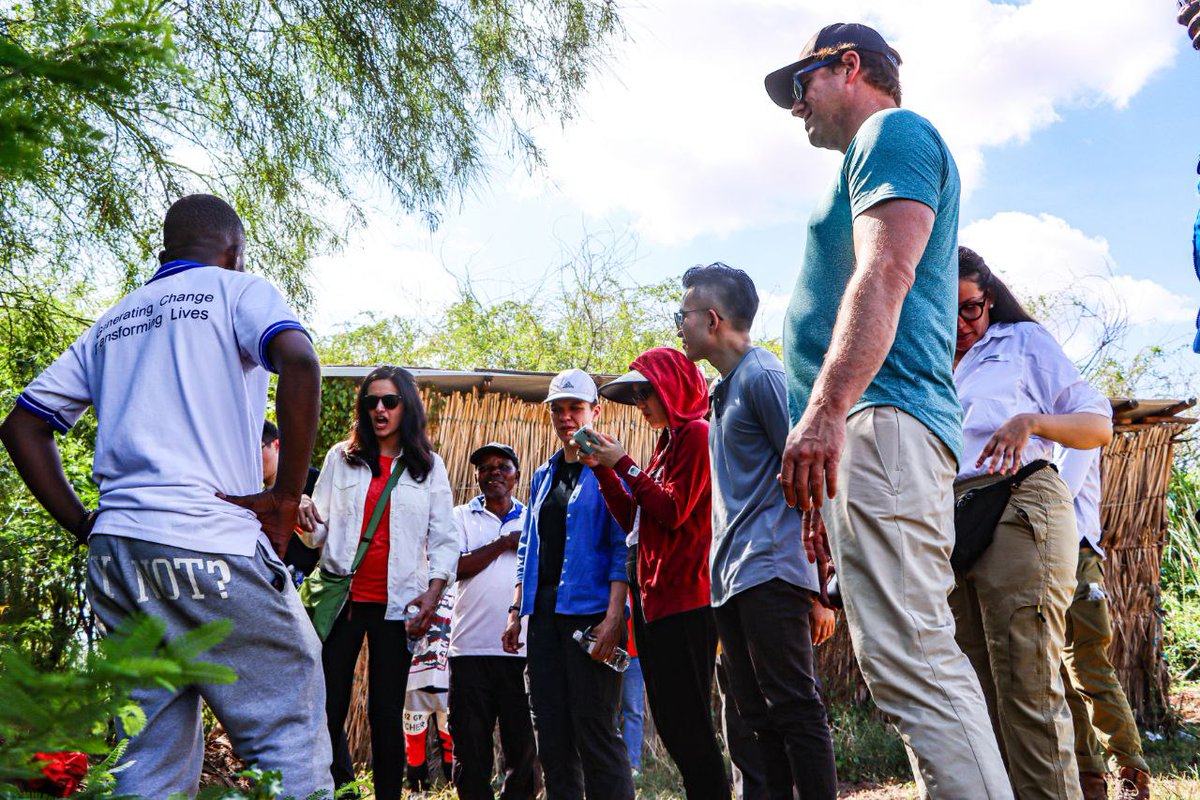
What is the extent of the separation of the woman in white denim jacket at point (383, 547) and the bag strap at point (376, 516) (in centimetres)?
2

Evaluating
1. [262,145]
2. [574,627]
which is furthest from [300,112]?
[574,627]

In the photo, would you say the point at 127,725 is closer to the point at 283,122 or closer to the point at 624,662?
the point at 624,662

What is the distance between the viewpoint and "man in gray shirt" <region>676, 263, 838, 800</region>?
10.2ft

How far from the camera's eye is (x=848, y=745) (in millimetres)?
6594

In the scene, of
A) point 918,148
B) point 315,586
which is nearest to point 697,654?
point 315,586

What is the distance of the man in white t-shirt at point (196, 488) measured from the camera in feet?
7.13

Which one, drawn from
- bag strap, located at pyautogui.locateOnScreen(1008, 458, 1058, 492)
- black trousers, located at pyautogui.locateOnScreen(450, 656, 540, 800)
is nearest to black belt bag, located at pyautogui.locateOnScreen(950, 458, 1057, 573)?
bag strap, located at pyautogui.locateOnScreen(1008, 458, 1058, 492)

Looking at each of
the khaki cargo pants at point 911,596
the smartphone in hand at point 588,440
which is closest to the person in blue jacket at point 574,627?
the smartphone in hand at point 588,440

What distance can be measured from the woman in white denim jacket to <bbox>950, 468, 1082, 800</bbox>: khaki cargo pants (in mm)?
2380

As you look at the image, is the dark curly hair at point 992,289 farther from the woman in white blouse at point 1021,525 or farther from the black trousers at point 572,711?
the black trousers at point 572,711

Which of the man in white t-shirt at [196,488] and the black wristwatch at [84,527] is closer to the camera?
the man in white t-shirt at [196,488]

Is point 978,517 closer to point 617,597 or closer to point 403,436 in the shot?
point 617,597

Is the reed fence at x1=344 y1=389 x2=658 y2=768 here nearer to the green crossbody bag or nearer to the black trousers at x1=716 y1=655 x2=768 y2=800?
the green crossbody bag

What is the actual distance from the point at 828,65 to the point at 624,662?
2.38 m
